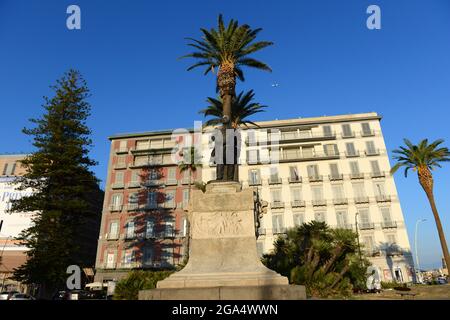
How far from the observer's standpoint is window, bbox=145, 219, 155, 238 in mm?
46719

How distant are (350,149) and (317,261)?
34110mm

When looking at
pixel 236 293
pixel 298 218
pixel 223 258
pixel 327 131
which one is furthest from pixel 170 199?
pixel 236 293

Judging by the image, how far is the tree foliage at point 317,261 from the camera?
17.5 metres

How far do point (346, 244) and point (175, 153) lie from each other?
36.3 meters

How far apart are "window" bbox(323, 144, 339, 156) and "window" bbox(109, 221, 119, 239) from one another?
36.3 metres

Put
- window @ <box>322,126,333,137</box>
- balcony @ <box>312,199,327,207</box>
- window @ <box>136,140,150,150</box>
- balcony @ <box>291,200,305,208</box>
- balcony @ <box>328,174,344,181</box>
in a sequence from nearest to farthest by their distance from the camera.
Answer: balcony @ <box>312,199,327,207</box> < balcony @ <box>291,200,305,208</box> < balcony @ <box>328,174,344,181</box> < window @ <box>322,126,333,137</box> < window @ <box>136,140,150,150</box>

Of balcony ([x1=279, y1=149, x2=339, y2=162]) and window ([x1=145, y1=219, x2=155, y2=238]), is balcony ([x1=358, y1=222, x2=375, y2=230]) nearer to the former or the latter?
balcony ([x1=279, y1=149, x2=339, y2=162])

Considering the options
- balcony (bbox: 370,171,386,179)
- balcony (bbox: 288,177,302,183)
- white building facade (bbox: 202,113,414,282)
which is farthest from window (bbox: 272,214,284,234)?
balcony (bbox: 370,171,386,179)

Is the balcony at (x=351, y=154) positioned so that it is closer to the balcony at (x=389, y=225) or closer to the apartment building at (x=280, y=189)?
the apartment building at (x=280, y=189)

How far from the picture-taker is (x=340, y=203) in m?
45.8

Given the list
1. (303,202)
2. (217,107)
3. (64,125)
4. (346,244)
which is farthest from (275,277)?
(303,202)

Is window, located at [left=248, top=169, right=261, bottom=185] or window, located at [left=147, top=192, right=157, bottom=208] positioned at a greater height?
window, located at [left=248, top=169, right=261, bottom=185]

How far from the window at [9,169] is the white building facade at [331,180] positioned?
38560mm

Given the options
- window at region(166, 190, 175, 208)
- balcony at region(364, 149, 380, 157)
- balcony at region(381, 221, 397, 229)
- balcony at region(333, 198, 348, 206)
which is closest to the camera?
balcony at region(381, 221, 397, 229)
